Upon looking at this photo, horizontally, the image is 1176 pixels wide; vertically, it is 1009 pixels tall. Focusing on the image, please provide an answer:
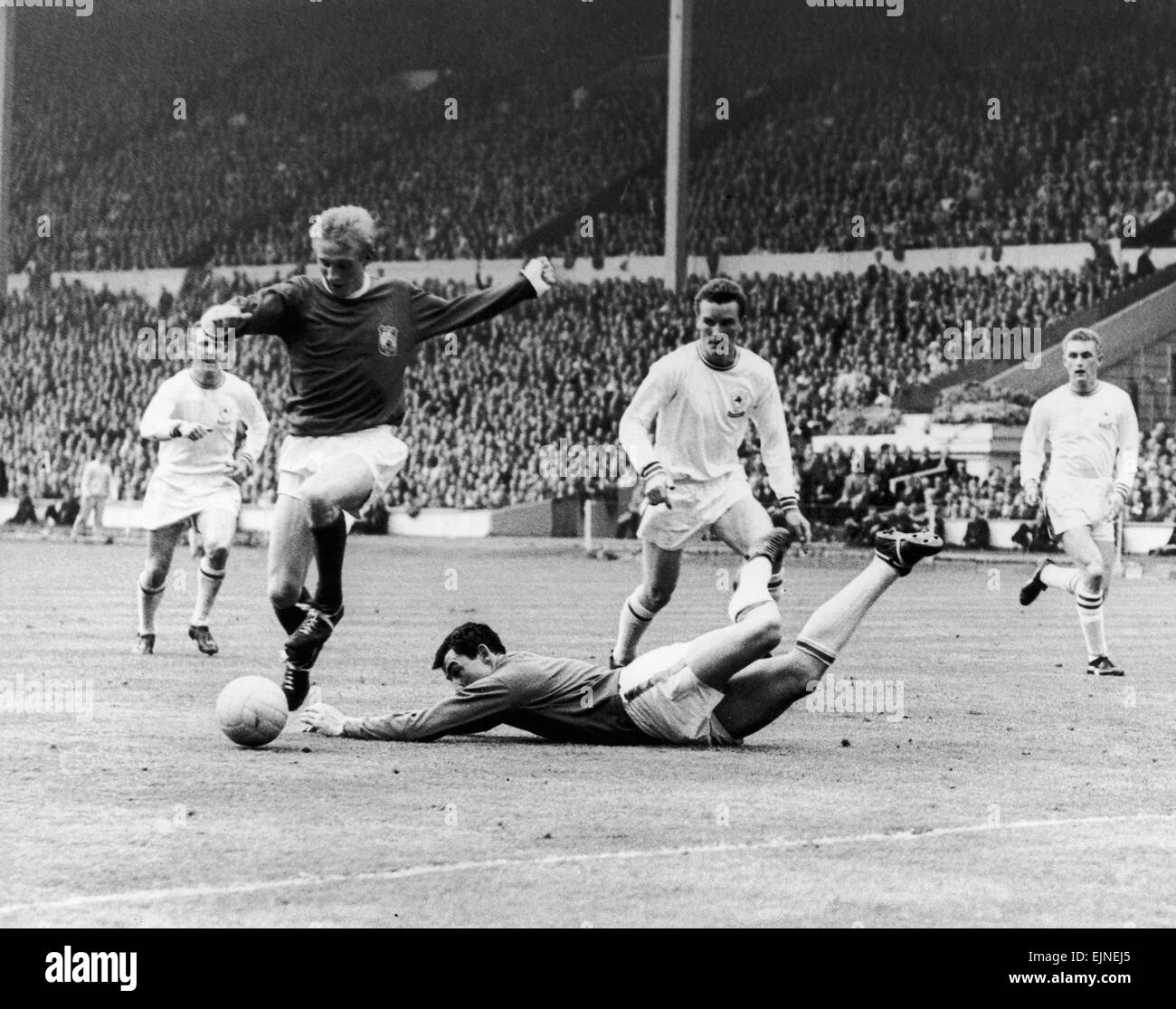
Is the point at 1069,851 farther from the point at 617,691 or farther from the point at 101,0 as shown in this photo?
the point at 101,0

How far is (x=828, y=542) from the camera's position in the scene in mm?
26781

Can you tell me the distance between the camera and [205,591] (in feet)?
40.3

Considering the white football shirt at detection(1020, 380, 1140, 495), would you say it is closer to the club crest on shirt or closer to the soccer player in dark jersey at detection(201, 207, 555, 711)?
the soccer player in dark jersey at detection(201, 207, 555, 711)

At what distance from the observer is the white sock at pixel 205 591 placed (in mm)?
12133

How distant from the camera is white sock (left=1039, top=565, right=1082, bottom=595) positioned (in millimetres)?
11992

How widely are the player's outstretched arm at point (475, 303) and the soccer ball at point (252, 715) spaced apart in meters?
1.85

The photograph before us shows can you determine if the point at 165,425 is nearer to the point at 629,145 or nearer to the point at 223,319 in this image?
the point at 223,319

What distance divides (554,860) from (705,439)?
15.1 ft

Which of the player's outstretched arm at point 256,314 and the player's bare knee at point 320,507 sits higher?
the player's outstretched arm at point 256,314

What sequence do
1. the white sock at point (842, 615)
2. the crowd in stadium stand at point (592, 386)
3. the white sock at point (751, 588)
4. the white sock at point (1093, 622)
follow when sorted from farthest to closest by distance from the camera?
the crowd in stadium stand at point (592, 386) < the white sock at point (1093, 622) < the white sock at point (751, 588) < the white sock at point (842, 615)

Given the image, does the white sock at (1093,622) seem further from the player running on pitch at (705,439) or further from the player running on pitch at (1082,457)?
the player running on pitch at (705,439)

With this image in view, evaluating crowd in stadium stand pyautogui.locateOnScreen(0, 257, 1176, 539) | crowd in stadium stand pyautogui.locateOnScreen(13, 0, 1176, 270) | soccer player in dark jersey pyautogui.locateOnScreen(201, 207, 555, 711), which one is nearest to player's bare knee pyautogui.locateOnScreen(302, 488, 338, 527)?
soccer player in dark jersey pyautogui.locateOnScreen(201, 207, 555, 711)

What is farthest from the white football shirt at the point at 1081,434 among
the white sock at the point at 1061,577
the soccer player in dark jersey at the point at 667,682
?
the soccer player in dark jersey at the point at 667,682
